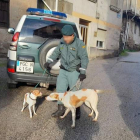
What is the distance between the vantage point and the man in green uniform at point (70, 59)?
3.61 meters

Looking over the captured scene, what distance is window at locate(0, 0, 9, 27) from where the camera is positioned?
34.8 feet

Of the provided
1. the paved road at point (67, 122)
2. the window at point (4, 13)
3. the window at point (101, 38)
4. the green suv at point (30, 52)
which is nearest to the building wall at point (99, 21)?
the window at point (101, 38)

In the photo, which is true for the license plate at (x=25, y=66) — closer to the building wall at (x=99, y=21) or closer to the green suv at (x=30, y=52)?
the green suv at (x=30, y=52)

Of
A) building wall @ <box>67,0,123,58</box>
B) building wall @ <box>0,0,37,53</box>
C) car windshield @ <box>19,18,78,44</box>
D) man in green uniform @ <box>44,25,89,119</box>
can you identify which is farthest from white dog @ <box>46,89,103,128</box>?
building wall @ <box>67,0,123,58</box>

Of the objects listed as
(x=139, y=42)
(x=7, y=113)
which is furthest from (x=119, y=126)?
(x=139, y=42)

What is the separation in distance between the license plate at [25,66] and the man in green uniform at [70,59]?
3.06ft

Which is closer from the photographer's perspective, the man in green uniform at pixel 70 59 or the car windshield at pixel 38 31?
the man in green uniform at pixel 70 59

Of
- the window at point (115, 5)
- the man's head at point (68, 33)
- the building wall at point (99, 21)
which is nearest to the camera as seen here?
the man's head at point (68, 33)

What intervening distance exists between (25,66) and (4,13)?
7.09 metres

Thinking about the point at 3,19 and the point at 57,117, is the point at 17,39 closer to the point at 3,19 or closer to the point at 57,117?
the point at 57,117

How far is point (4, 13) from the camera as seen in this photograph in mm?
10758

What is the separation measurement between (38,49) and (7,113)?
1.61m

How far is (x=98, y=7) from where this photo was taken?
47.8 feet

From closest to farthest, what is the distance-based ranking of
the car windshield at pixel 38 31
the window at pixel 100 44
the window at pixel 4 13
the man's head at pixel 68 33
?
the man's head at pixel 68 33
the car windshield at pixel 38 31
the window at pixel 4 13
the window at pixel 100 44
